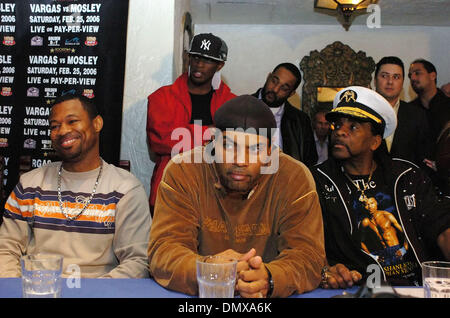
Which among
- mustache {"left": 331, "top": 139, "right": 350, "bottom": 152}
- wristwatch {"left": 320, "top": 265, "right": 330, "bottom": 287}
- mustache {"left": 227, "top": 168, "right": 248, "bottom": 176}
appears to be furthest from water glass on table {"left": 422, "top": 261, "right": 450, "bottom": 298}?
mustache {"left": 331, "top": 139, "right": 350, "bottom": 152}

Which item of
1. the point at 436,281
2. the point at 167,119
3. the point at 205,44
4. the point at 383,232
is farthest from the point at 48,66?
the point at 436,281

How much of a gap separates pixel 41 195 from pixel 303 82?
386 cm

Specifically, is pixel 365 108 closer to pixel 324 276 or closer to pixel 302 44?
pixel 324 276

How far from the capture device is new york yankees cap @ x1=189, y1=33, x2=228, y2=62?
2.80 metres

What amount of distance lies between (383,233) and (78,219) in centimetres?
129

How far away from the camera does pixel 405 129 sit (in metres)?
2.97

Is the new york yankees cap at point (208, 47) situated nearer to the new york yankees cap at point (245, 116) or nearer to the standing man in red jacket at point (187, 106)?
the standing man in red jacket at point (187, 106)

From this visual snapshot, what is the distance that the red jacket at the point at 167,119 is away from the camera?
2.72 m

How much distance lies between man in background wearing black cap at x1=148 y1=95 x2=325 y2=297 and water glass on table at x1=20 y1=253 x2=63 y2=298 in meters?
0.37

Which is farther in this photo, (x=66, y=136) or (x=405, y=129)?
(x=405, y=129)

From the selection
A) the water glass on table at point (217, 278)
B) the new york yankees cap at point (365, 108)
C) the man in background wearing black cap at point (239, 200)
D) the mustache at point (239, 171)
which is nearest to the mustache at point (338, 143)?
the new york yankees cap at point (365, 108)

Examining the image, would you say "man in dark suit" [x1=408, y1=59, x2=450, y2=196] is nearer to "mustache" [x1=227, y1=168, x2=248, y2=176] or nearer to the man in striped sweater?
"mustache" [x1=227, y1=168, x2=248, y2=176]
